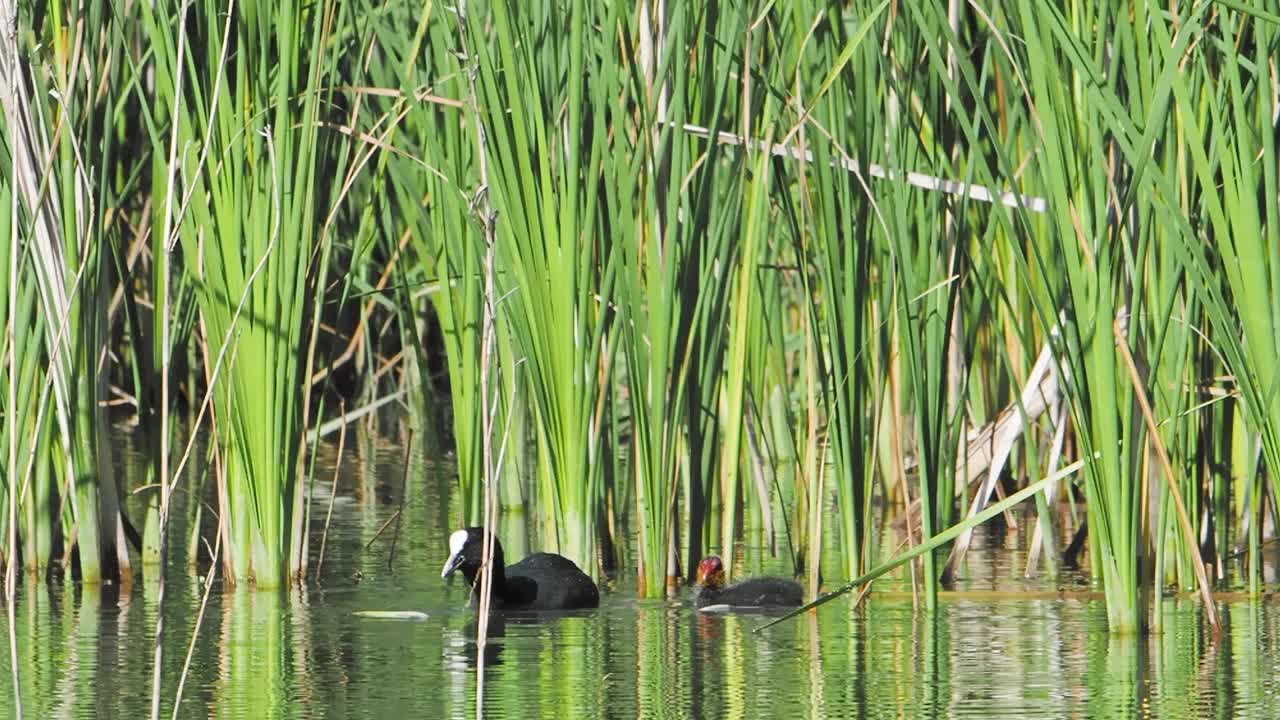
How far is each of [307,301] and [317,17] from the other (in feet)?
2.51

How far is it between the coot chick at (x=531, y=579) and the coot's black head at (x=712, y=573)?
0.91 feet

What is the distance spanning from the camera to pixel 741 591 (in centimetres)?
513

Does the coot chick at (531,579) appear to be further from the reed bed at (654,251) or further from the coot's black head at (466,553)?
the reed bed at (654,251)

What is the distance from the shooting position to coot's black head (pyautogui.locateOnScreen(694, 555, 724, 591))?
5.16 m

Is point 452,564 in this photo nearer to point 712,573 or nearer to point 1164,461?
point 712,573

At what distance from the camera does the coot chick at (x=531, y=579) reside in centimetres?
520

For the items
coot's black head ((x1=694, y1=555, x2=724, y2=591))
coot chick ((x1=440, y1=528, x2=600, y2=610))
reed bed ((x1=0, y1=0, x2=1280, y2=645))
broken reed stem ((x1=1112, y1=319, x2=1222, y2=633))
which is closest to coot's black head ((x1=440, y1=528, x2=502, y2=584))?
coot chick ((x1=440, y1=528, x2=600, y2=610))

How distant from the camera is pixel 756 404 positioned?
19.5 ft

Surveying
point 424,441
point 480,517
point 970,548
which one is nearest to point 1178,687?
point 970,548

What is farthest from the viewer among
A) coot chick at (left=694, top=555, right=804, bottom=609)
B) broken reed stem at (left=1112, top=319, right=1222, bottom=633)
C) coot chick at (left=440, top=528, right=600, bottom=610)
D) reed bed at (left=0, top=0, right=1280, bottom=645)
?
coot chick at (left=440, top=528, right=600, bottom=610)

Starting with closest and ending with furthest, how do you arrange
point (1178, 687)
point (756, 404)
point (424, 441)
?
point (1178, 687) < point (756, 404) < point (424, 441)

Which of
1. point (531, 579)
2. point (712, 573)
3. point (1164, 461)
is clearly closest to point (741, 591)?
point (712, 573)

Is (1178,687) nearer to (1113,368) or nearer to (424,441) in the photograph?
(1113,368)

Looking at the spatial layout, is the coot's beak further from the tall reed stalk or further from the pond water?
the tall reed stalk
